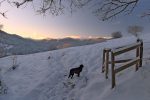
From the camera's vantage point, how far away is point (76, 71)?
17.9 m

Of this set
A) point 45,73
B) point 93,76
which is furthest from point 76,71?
point 45,73

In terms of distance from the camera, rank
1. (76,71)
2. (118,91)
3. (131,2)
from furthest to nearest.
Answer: (76,71) → (131,2) → (118,91)

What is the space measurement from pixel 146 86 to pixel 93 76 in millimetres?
3714

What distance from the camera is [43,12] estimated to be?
13336 millimetres

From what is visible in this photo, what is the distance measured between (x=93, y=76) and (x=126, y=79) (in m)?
2.55

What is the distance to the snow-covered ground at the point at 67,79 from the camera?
1402 centimetres

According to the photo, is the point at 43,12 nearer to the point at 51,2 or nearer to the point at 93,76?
the point at 51,2

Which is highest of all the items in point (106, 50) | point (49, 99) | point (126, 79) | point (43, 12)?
point (43, 12)

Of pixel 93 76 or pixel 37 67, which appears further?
pixel 37 67

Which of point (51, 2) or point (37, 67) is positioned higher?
point (51, 2)

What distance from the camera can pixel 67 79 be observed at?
18031 mm

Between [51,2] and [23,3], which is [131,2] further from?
[23,3]

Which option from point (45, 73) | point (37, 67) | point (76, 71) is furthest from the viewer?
point (37, 67)

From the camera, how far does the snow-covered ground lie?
14023mm
